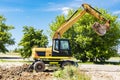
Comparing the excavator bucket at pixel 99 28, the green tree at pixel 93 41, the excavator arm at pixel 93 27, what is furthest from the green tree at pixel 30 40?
the excavator bucket at pixel 99 28

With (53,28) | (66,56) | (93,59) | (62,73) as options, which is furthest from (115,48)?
(62,73)

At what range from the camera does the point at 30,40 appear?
52.6m

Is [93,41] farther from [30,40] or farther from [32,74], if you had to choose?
[32,74]

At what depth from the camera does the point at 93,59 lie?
5222 centimetres

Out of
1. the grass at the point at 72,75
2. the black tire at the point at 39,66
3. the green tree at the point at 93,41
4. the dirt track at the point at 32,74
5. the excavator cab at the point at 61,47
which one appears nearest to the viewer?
the grass at the point at 72,75

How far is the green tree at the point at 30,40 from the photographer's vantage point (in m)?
51.7

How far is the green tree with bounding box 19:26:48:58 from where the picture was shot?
170 feet

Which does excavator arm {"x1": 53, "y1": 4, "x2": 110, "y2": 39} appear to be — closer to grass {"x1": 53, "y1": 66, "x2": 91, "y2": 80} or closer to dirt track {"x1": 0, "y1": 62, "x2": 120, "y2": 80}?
dirt track {"x1": 0, "y1": 62, "x2": 120, "y2": 80}

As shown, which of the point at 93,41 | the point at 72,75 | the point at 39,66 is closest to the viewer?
the point at 72,75

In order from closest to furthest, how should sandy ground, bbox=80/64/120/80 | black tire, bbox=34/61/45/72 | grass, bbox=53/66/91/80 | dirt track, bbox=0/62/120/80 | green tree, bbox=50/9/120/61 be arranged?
grass, bbox=53/66/91/80 < dirt track, bbox=0/62/120/80 < sandy ground, bbox=80/64/120/80 < black tire, bbox=34/61/45/72 < green tree, bbox=50/9/120/61

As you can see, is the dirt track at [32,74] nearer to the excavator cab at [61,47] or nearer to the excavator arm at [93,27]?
the excavator cab at [61,47]

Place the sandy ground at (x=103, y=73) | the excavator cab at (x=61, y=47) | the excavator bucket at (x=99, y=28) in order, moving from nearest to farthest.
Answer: the sandy ground at (x=103, y=73) → the excavator cab at (x=61, y=47) → the excavator bucket at (x=99, y=28)

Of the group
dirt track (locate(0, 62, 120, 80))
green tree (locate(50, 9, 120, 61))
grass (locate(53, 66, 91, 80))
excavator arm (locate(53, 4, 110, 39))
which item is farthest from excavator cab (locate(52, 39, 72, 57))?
green tree (locate(50, 9, 120, 61))

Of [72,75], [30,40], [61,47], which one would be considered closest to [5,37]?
[30,40]
